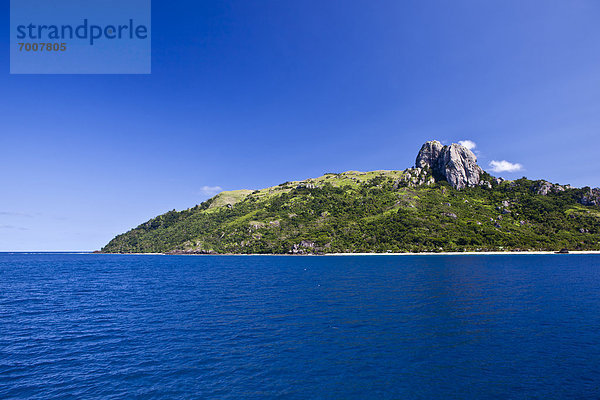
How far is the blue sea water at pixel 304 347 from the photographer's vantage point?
77.4ft

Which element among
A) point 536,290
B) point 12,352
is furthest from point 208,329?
point 536,290

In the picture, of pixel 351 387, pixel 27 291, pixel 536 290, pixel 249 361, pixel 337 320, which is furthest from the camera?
pixel 27 291

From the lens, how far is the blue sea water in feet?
77.4

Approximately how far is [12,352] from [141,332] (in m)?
13.1

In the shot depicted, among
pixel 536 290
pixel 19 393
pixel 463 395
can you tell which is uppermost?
pixel 19 393

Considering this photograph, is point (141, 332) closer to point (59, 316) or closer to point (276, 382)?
point (59, 316)

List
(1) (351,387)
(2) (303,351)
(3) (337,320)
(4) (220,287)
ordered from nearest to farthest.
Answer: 1. (1) (351,387)
2. (2) (303,351)
3. (3) (337,320)
4. (4) (220,287)

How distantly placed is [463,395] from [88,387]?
32.3 meters

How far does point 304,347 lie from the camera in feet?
107

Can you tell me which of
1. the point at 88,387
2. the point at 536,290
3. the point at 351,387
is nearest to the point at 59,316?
the point at 88,387

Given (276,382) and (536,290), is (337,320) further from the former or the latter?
(536,290)

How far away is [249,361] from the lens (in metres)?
28.8

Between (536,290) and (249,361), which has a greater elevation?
(249,361)

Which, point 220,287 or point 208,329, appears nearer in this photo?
point 208,329
